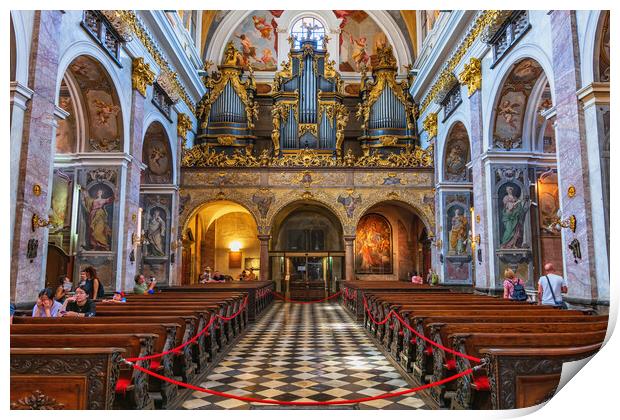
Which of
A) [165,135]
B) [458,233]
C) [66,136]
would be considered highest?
[165,135]

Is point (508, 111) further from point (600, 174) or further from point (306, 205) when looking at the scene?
point (306, 205)

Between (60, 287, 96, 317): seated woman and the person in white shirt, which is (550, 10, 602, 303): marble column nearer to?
the person in white shirt

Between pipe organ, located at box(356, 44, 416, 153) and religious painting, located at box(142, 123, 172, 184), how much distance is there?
8.42 metres

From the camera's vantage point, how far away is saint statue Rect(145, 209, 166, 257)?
55.3 feet

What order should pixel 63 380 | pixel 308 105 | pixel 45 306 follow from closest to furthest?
pixel 63 380
pixel 45 306
pixel 308 105

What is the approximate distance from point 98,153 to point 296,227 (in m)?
12.3

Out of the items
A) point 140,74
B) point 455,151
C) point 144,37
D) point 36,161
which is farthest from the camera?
point 455,151

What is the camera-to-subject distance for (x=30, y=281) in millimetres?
7297

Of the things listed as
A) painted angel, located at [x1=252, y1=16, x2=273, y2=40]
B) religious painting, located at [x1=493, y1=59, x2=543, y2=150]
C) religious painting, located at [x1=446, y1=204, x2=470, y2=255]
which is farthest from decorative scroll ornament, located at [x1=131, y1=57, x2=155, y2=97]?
painted angel, located at [x1=252, y1=16, x2=273, y2=40]

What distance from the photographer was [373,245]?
75.8ft

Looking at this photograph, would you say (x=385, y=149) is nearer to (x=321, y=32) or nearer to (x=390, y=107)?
(x=390, y=107)

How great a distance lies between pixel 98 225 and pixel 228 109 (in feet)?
35.4

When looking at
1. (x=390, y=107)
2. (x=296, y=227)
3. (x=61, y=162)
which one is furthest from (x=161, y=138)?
(x=390, y=107)

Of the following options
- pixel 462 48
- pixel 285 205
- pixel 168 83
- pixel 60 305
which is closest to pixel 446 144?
pixel 462 48
